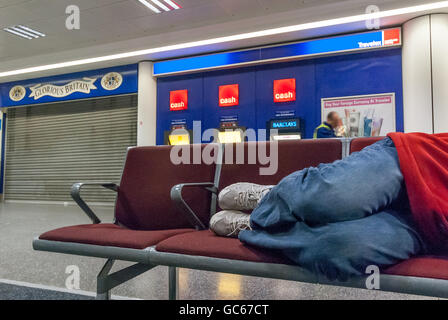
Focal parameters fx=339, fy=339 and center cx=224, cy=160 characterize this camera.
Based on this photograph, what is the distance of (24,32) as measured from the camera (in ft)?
20.0

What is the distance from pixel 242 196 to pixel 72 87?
727 cm

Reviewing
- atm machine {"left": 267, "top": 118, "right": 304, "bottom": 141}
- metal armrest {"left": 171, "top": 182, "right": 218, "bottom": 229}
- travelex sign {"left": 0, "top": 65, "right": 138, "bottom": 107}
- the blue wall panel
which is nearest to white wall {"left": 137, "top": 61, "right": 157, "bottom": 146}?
the blue wall panel

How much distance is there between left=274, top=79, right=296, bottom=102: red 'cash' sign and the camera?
5621mm

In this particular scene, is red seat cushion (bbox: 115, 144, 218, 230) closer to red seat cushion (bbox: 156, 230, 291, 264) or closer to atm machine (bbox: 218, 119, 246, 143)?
red seat cushion (bbox: 156, 230, 291, 264)

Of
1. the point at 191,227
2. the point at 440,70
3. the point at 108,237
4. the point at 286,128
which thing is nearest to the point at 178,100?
the point at 286,128

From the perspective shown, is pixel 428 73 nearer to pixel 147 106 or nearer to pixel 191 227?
pixel 191 227

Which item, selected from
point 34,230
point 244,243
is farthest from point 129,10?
point 244,243

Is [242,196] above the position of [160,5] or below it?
below

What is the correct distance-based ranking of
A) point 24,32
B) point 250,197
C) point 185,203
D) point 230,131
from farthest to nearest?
1. point 24,32
2. point 230,131
3. point 185,203
4. point 250,197

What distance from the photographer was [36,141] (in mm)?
8359

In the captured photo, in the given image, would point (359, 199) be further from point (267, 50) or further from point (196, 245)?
point (267, 50)

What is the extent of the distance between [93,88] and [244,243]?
22.8ft

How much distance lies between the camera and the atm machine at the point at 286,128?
5.50m
